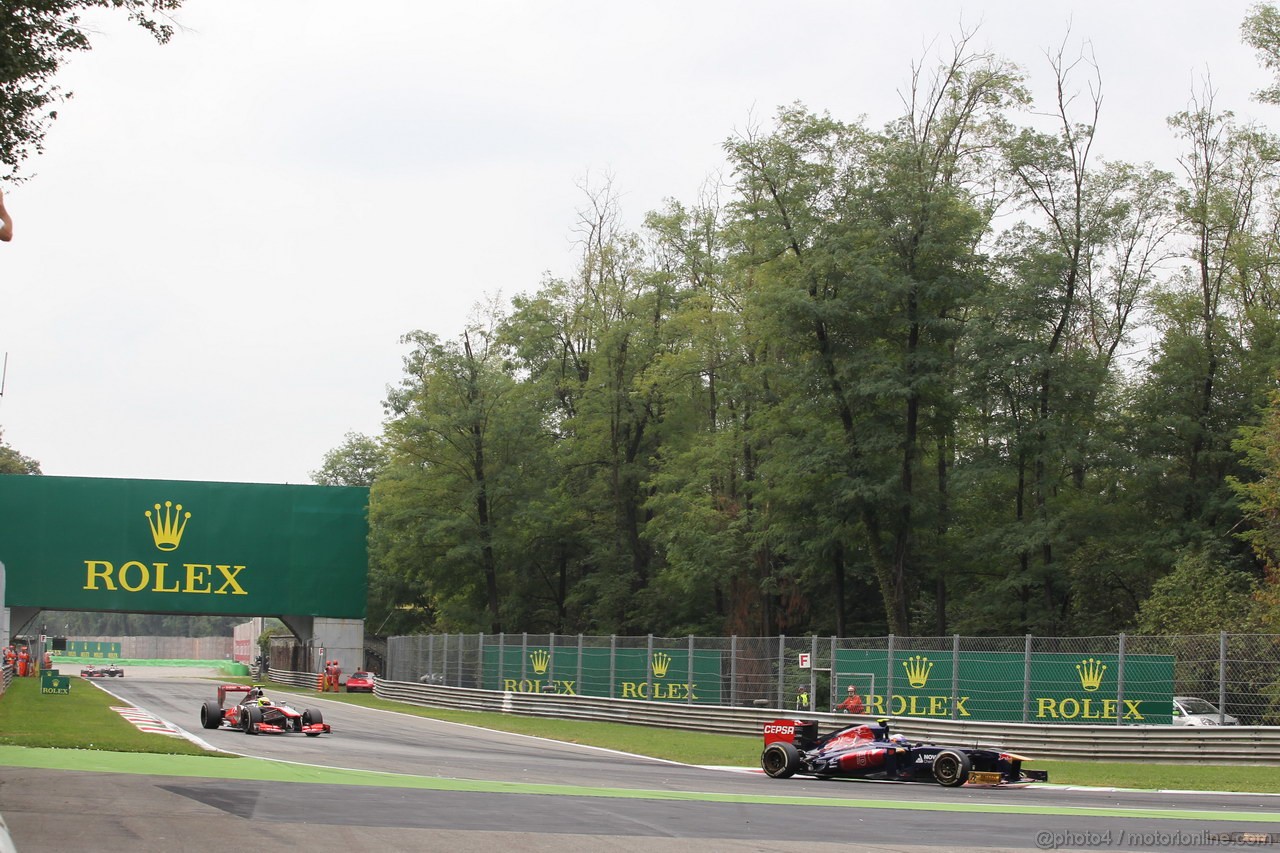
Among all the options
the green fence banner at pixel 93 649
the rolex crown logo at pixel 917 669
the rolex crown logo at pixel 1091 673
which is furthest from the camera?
the green fence banner at pixel 93 649

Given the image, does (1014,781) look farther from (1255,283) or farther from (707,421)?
(707,421)

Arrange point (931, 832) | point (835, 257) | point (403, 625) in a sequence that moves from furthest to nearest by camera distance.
Answer: point (403, 625), point (835, 257), point (931, 832)

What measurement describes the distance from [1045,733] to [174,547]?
1694 inches

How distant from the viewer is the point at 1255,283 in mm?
46062

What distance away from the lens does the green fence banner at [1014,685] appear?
2338 centimetres

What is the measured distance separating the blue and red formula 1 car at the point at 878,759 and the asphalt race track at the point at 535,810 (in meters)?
0.25

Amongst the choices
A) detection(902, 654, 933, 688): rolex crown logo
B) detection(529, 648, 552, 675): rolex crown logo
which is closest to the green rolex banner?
detection(529, 648, 552, 675): rolex crown logo

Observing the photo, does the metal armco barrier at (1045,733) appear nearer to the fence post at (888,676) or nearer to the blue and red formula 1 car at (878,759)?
the fence post at (888,676)

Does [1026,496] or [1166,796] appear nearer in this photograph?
[1166,796]

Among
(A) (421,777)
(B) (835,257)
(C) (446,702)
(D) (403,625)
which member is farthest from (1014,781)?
(D) (403,625)

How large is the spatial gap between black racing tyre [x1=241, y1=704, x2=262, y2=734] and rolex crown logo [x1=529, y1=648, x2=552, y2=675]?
46.4 feet

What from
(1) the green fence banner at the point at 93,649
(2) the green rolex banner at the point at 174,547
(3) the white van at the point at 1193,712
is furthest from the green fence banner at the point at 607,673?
(1) the green fence banner at the point at 93,649

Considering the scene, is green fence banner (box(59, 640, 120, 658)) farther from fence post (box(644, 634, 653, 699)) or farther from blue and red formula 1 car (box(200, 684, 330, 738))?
blue and red formula 1 car (box(200, 684, 330, 738))

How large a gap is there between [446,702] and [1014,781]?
1179 inches
